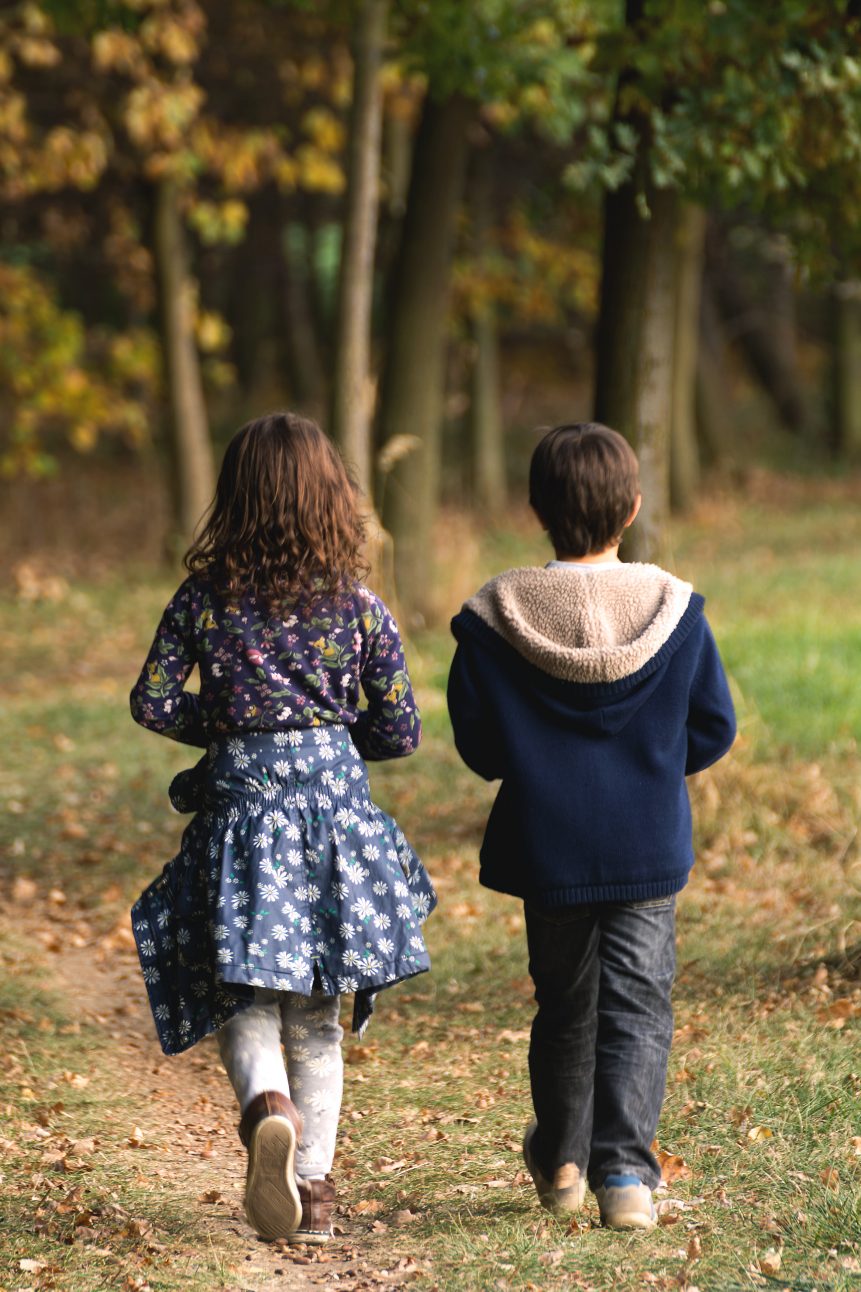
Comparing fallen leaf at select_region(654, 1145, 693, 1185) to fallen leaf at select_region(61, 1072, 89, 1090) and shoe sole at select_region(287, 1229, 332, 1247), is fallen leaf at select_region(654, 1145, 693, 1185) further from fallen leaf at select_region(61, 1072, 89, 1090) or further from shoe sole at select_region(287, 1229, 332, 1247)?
fallen leaf at select_region(61, 1072, 89, 1090)

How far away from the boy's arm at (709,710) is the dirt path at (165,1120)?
1334 millimetres

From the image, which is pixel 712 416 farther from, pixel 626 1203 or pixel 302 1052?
pixel 626 1203

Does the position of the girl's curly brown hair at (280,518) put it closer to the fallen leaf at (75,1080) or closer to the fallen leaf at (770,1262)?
the fallen leaf at (770,1262)

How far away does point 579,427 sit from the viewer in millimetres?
3457

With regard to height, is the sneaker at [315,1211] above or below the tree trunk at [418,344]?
below

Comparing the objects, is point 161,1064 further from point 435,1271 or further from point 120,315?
point 120,315

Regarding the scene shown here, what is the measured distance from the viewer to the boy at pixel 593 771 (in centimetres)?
340

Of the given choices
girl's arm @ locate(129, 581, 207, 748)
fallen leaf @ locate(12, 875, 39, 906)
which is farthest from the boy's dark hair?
fallen leaf @ locate(12, 875, 39, 906)

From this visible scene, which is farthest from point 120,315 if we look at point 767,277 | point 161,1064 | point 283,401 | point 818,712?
point 161,1064

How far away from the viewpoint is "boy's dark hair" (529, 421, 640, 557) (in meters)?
3.41

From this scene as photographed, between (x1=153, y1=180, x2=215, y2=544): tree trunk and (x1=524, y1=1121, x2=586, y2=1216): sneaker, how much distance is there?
13.4 m

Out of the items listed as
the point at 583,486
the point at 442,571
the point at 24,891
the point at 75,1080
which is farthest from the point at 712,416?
the point at 583,486

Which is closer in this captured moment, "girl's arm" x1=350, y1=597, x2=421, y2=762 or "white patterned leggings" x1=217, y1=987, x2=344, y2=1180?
"white patterned leggings" x1=217, y1=987, x2=344, y2=1180

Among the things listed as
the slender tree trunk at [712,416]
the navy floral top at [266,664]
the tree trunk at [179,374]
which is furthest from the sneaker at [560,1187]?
the slender tree trunk at [712,416]
